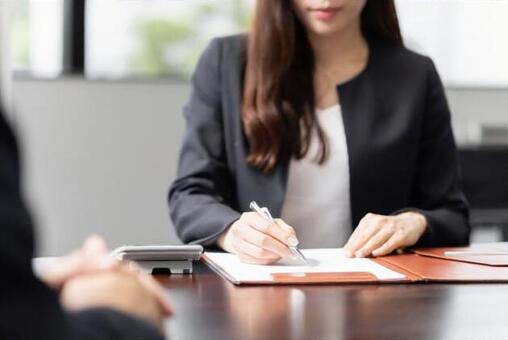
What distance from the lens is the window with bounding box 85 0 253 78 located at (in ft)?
11.9

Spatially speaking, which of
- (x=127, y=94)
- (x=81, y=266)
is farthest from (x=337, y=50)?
(x=127, y=94)

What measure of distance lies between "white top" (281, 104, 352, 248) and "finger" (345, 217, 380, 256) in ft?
1.02

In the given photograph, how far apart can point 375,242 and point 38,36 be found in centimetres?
254

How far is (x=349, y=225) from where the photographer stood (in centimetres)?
183

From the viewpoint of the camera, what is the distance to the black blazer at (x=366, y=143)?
1.81 meters

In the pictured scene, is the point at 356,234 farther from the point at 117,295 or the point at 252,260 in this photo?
the point at 117,295

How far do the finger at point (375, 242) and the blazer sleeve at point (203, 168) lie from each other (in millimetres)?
251

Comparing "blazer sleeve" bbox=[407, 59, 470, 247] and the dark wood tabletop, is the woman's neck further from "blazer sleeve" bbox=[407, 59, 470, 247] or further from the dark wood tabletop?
the dark wood tabletop

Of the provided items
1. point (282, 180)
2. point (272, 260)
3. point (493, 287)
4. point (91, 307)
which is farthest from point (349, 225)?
point (91, 307)

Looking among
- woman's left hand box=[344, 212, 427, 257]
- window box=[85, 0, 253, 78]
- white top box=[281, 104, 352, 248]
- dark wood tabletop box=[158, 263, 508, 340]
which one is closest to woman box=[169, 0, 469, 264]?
white top box=[281, 104, 352, 248]

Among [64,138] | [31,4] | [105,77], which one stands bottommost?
[64,138]

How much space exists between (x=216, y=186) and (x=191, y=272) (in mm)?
528

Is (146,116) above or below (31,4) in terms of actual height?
below

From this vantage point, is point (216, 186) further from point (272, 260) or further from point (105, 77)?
point (105, 77)
